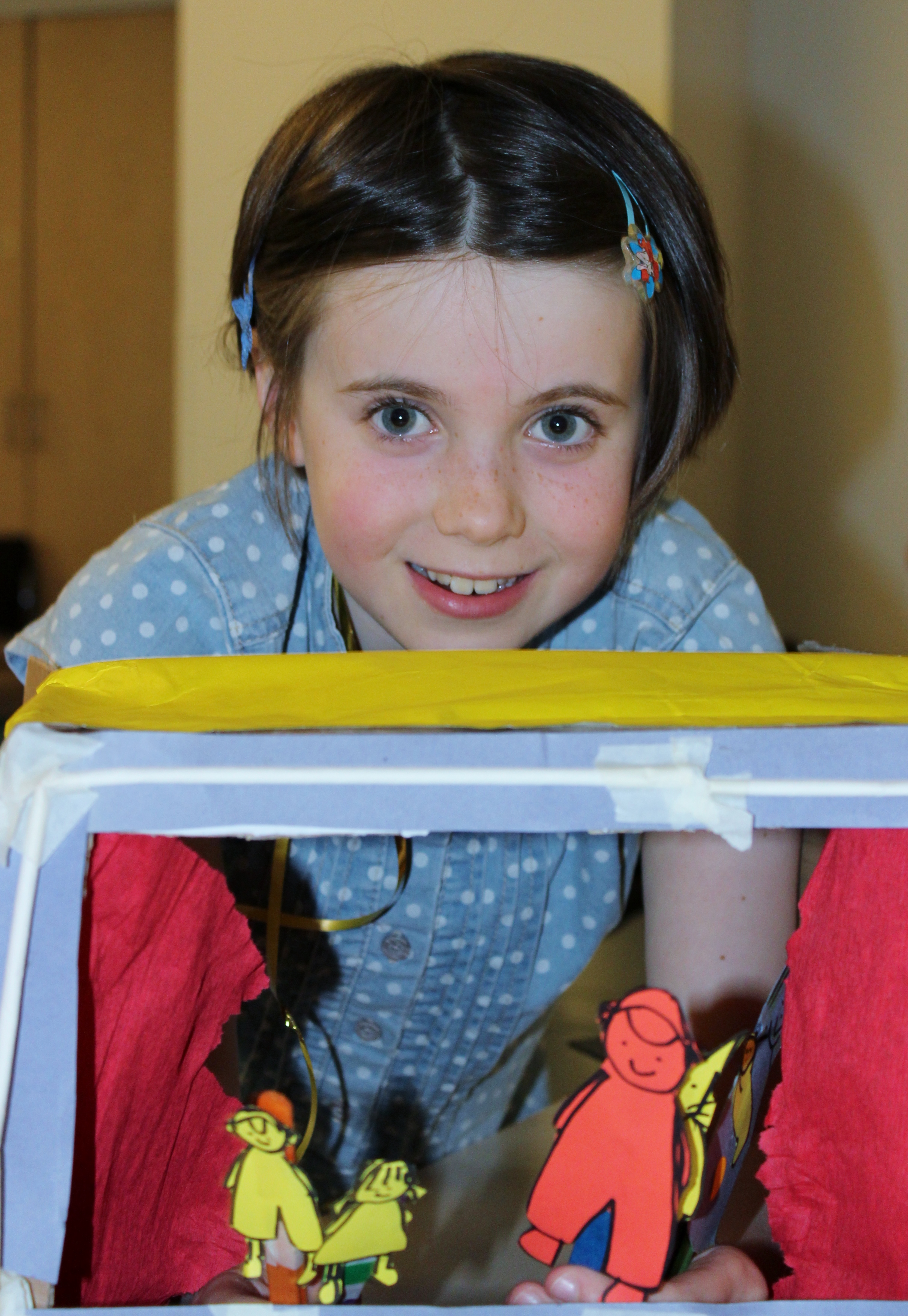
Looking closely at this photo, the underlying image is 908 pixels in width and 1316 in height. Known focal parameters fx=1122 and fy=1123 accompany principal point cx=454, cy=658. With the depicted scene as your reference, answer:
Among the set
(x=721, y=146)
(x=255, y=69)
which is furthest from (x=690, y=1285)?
(x=721, y=146)

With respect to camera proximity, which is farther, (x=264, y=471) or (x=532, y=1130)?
(x=264, y=471)

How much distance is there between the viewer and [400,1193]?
28 centimetres

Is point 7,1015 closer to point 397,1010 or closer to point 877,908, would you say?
point 877,908

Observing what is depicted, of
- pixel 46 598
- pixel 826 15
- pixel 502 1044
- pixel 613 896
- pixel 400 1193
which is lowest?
pixel 46 598

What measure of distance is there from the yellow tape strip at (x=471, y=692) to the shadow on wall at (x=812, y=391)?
878 millimetres

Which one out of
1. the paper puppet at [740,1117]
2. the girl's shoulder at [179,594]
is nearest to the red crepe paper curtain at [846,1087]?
the paper puppet at [740,1117]

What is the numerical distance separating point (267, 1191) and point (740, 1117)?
0.14m

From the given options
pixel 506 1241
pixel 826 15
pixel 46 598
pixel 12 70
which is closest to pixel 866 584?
pixel 826 15

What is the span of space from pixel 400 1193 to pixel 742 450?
1655mm

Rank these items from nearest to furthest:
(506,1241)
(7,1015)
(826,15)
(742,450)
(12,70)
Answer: (7,1015), (506,1241), (826,15), (742,450), (12,70)

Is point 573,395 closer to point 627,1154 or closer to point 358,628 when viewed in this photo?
point 358,628

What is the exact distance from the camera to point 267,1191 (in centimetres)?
28

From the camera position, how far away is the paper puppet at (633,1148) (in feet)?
0.90

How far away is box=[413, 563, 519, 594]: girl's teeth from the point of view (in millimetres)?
629
